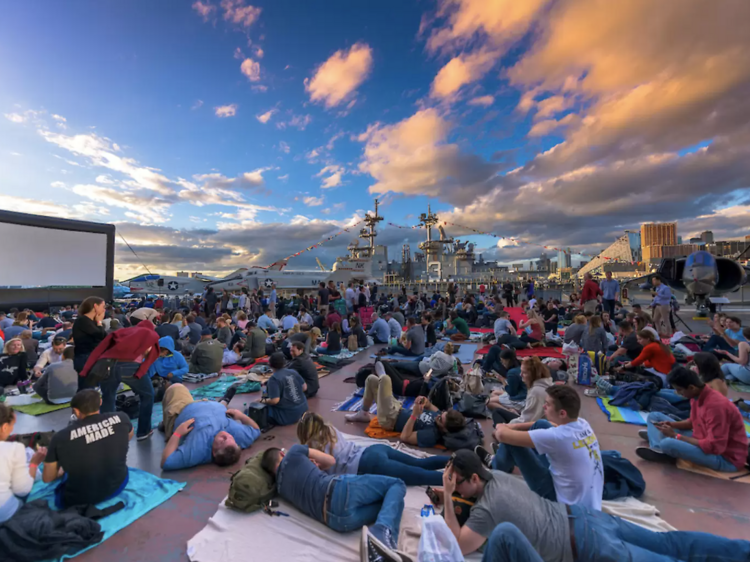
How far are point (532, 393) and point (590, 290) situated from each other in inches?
352

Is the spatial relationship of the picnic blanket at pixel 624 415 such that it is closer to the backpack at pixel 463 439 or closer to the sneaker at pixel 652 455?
the sneaker at pixel 652 455

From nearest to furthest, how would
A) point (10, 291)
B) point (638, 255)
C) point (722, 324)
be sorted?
1. point (722, 324)
2. point (10, 291)
3. point (638, 255)

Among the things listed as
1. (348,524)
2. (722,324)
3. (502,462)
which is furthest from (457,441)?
(722,324)

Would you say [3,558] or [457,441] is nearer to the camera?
[3,558]

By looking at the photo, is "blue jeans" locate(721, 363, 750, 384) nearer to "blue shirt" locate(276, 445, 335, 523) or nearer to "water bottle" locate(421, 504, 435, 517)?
"water bottle" locate(421, 504, 435, 517)

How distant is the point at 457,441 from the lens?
3.97m

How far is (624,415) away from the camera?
5.01 meters

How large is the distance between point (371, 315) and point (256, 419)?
32.7ft

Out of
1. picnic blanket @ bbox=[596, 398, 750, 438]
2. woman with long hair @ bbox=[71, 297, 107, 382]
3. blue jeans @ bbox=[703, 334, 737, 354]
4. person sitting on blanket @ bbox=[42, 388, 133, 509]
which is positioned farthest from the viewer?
blue jeans @ bbox=[703, 334, 737, 354]

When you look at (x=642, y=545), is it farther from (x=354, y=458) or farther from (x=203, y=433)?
(x=203, y=433)

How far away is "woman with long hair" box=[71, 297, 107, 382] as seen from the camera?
4.61 meters

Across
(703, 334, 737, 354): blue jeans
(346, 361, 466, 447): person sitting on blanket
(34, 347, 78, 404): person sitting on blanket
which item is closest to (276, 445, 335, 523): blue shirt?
(346, 361, 466, 447): person sitting on blanket

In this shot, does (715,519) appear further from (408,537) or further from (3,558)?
(3,558)

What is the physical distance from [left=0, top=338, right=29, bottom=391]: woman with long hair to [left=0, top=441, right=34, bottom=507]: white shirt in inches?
217
